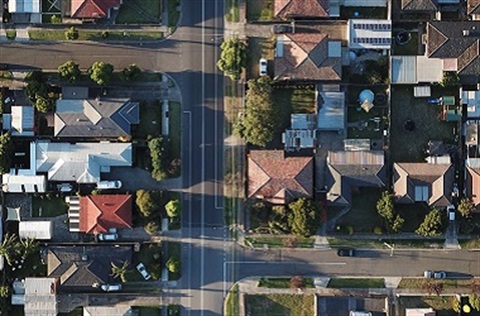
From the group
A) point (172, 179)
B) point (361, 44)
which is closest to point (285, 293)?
point (172, 179)

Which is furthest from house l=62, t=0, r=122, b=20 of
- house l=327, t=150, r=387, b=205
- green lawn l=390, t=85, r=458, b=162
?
green lawn l=390, t=85, r=458, b=162

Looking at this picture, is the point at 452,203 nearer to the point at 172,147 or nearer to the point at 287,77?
the point at 287,77

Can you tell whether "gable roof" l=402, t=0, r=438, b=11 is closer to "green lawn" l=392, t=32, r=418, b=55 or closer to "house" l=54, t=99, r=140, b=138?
"green lawn" l=392, t=32, r=418, b=55

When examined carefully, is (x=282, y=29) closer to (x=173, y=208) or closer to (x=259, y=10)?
(x=259, y=10)

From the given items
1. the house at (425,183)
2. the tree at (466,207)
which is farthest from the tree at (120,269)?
the tree at (466,207)

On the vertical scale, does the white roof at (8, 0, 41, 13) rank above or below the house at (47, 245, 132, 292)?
above

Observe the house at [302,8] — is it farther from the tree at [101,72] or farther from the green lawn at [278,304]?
the green lawn at [278,304]
